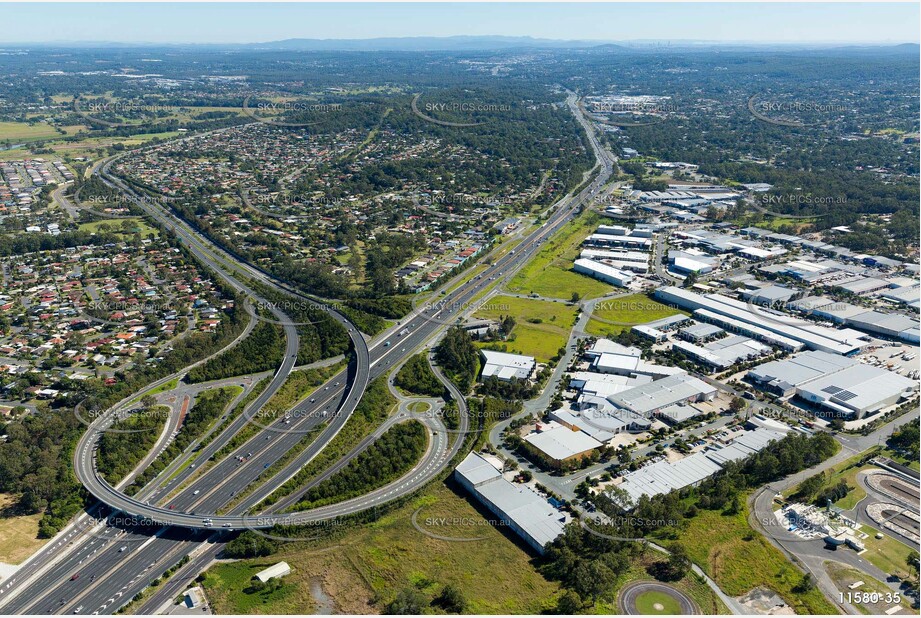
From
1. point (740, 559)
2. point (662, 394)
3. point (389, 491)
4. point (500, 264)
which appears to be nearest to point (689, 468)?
point (740, 559)

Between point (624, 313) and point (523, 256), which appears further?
point (523, 256)

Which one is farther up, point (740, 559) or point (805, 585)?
point (805, 585)

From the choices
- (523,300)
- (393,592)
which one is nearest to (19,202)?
(523,300)

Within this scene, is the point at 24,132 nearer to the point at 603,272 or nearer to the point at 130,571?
the point at 603,272

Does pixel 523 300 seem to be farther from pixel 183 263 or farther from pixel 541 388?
pixel 183 263

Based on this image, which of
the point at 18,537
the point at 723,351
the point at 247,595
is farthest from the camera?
the point at 723,351

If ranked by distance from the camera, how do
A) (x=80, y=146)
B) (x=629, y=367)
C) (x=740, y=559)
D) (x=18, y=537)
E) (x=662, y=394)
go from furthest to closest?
(x=80, y=146)
(x=629, y=367)
(x=662, y=394)
(x=18, y=537)
(x=740, y=559)

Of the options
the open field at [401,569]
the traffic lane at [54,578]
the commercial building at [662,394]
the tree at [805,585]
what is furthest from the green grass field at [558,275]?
the traffic lane at [54,578]

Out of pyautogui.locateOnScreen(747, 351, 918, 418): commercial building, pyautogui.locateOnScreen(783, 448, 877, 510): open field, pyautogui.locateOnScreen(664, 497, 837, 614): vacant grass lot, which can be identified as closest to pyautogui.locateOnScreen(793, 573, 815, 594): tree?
pyautogui.locateOnScreen(664, 497, 837, 614): vacant grass lot
